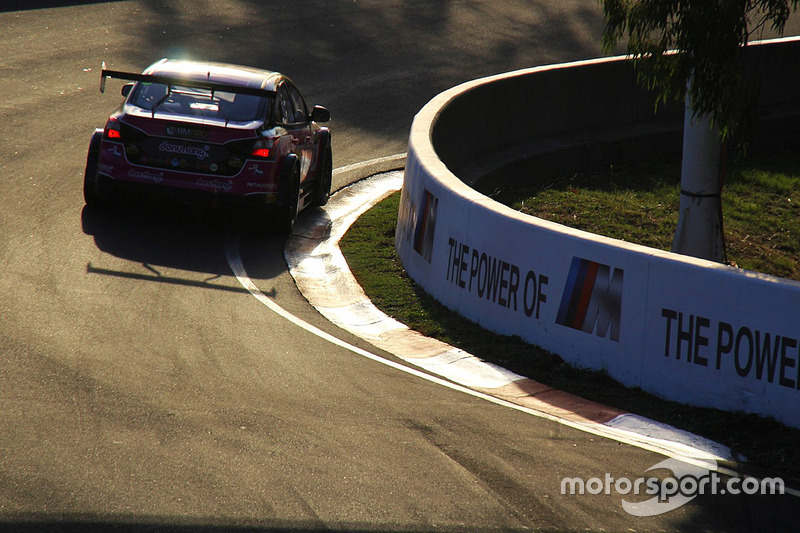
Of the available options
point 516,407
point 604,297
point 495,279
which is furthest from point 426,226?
point 516,407

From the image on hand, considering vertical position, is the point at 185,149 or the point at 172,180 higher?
the point at 185,149

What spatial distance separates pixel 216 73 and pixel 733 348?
7170 millimetres

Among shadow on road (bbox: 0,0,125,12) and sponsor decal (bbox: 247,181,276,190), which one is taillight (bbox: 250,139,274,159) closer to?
sponsor decal (bbox: 247,181,276,190)

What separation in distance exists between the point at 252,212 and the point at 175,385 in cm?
446

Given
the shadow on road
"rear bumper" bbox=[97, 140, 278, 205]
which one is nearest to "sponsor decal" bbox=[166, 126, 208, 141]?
"rear bumper" bbox=[97, 140, 278, 205]

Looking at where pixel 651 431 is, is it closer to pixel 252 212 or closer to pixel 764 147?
pixel 252 212

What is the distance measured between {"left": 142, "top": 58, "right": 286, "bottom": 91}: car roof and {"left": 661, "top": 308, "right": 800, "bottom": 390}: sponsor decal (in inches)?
244

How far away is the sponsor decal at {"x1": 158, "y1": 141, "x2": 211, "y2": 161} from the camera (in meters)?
11.0

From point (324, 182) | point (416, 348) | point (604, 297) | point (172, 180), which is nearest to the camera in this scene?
point (604, 297)

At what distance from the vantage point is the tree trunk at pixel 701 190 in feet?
34.9

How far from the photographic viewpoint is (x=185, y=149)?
11023mm

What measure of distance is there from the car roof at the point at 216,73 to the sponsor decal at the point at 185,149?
1108 millimetres

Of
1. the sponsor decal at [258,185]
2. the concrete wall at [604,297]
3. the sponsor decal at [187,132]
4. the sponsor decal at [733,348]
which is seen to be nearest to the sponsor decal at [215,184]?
the sponsor decal at [258,185]

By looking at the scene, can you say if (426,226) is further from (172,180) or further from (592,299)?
(172,180)
